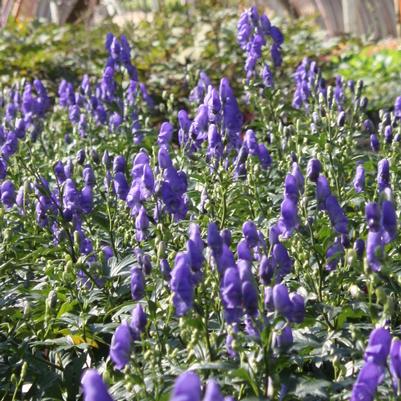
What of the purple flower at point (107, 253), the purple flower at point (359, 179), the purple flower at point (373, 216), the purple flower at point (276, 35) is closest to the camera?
the purple flower at point (373, 216)

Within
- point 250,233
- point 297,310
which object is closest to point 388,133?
point 250,233

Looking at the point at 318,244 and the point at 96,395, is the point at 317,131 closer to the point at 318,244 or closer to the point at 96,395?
the point at 318,244

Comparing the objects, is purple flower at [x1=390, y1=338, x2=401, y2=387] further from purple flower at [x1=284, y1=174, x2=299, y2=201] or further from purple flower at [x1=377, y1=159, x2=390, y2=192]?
purple flower at [x1=377, y1=159, x2=390, y2=192]

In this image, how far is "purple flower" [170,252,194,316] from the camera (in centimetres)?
277

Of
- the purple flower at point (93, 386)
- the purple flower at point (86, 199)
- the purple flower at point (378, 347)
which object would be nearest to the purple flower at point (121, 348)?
the purple flower at point (93, 386)

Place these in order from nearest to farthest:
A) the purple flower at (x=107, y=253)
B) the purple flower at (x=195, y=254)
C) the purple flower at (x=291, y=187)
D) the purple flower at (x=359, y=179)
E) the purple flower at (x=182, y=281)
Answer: the purple flower at (x=182, y=281) < the purple flower at (x=195, y=254) < the purple flower at (x=291, y=187) < the purple flower at (x=359, y=179) < the purple flower at (x=107, y=253)

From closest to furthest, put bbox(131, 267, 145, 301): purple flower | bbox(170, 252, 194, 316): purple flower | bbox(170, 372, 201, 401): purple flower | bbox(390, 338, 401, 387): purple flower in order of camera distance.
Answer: bbox(170, 372, 201, 401): purple flower
bbox(390, 338, 401, 387): purple flower
bbox(170, 252, 194, 316): purple flower
bbox(131, 267, 145, 301): purple flower

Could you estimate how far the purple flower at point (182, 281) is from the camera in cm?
277

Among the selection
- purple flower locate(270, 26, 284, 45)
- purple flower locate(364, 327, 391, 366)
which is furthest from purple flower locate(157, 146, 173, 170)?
purple flower locate(270, 26, 284, 45)

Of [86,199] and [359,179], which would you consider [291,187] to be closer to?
[359,179]

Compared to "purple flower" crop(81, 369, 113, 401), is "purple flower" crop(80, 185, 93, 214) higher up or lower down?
higher up

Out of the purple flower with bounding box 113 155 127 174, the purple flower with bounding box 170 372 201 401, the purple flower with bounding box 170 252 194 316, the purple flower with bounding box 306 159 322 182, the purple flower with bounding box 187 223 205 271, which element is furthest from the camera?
the purple flower with bounding box 113 155 127 174

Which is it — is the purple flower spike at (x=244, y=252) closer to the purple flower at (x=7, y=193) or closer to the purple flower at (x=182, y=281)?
the purple flower at (x=182, y=281)

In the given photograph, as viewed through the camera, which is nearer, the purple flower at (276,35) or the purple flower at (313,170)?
the purple flower at (313,170)
